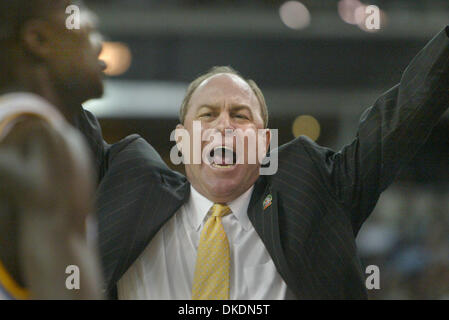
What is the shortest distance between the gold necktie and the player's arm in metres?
0.60

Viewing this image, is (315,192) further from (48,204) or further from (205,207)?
(48,204)

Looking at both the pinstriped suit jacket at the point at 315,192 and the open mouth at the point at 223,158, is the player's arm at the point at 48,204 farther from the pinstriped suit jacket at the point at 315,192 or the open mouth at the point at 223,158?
the open mouth at the point at 223,158

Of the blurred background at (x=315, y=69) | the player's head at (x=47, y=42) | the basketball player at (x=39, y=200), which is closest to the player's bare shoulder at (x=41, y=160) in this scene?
the basketball player at (x=39, y=200)

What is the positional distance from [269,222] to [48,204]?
782 mm

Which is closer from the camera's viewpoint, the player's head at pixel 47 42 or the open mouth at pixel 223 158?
the player's head at pixel 47 42

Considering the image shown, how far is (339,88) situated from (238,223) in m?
2.96

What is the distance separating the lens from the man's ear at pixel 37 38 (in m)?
1.07

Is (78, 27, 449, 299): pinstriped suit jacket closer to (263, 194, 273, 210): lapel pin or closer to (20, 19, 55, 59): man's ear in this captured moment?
(263, 194, 273, 210): lapel pin

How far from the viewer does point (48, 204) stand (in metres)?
0.87

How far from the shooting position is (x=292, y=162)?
1622 millimetres

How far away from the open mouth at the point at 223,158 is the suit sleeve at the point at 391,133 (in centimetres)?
23

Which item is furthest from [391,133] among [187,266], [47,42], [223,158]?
[47,42]

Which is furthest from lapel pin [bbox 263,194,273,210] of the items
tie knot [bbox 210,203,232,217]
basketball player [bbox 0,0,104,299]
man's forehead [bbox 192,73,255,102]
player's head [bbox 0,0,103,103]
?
basketball player [bbox 0,0,104,299]

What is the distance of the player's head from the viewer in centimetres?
106
